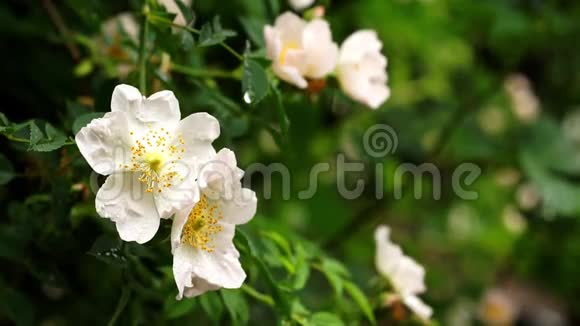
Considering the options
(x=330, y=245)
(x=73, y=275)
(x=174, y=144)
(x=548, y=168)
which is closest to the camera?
(x=174, y=144)

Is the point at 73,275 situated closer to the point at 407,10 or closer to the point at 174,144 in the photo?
the point at 174,144

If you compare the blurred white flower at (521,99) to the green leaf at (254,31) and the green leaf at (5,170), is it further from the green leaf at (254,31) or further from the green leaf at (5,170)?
the green leaf at (5,170)

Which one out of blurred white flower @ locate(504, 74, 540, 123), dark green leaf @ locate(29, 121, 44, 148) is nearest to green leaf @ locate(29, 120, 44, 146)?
dark green leaf @ locate(29, 121, 44, 148)

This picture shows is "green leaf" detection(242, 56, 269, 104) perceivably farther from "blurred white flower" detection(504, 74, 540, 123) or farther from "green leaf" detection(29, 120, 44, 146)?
"blurred white flower" detection(504, 74, 540, 123)

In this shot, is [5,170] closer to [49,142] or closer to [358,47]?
[49,142]

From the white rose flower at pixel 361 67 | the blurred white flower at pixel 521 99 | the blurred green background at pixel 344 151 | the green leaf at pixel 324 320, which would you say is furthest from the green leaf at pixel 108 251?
the blurred white flower at pixel 521 99

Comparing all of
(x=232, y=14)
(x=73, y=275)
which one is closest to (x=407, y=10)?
(x=232, y=14)
